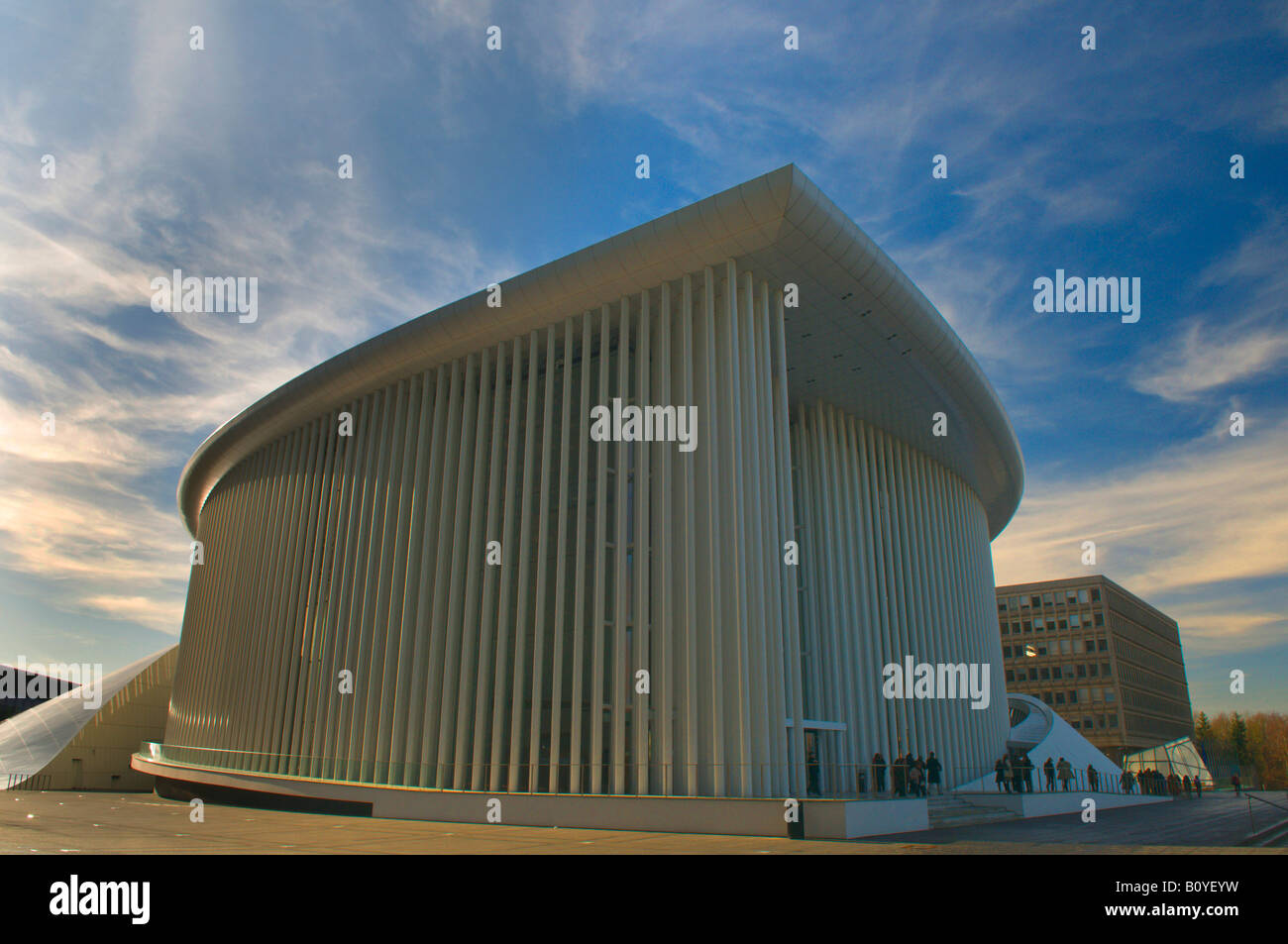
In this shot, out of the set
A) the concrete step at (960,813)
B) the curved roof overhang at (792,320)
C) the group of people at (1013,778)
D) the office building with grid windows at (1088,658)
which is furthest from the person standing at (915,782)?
the office building with grid windows at (1088,658)

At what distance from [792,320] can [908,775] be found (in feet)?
41.1

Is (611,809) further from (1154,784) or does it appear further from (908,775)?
(1154,784)

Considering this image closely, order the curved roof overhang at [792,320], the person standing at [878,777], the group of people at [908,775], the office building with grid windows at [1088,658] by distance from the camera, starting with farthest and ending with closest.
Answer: the office building with grid windows at [1088,658]
the person standing at [878,777]
the group of people at [908,775]
the curved roof overhang at [792,320]

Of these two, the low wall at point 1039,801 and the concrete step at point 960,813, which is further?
the low wall at point 1039,801

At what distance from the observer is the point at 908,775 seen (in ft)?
72.1

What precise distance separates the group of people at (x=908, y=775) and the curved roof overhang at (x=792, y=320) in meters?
11.0

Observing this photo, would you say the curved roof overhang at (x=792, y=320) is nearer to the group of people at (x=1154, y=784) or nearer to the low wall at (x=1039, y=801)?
the low wall at (x=1039, y=801)

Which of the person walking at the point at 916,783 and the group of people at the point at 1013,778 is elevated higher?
the person walking at the point at 916,783

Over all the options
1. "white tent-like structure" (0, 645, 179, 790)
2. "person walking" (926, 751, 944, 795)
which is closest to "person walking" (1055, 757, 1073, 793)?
"person walking" (926, 751, 944, 795)

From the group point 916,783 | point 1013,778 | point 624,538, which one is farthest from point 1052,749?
point 624,538

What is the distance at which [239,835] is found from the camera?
A: 13.7 m

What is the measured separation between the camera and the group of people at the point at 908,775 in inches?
802

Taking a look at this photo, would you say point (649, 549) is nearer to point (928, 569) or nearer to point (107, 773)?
point (928, 569)
